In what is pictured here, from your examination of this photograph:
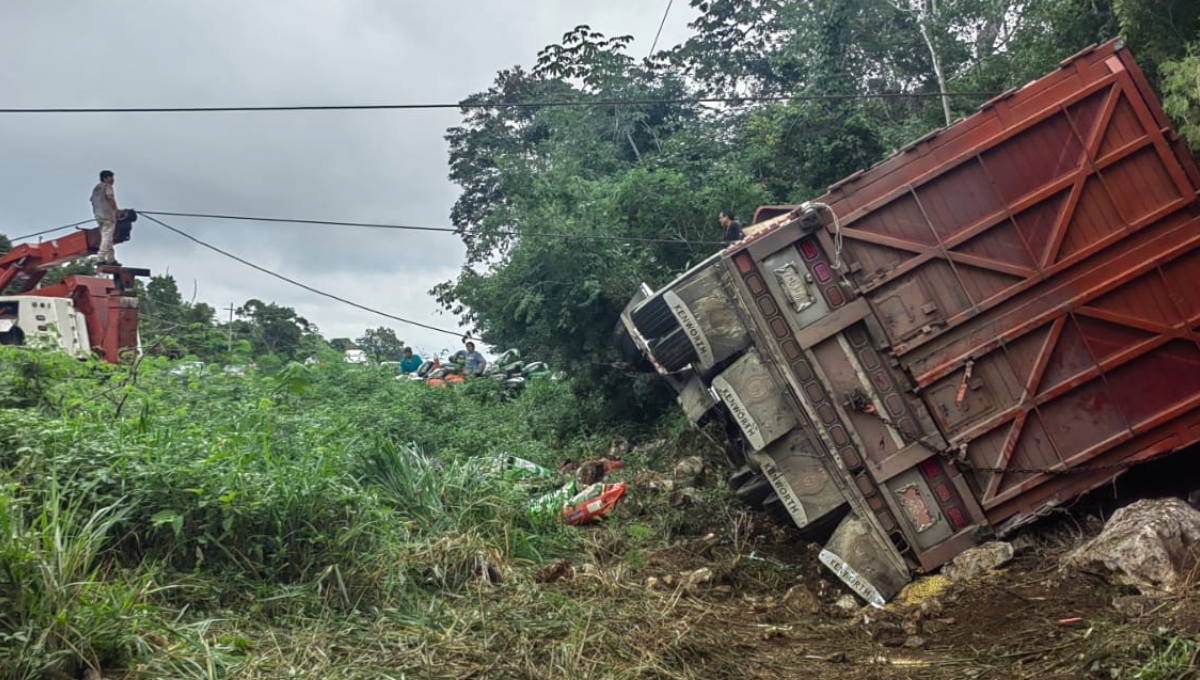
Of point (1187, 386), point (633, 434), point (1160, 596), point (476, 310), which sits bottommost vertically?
point (1160, 596)

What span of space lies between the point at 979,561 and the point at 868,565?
667 millimetres

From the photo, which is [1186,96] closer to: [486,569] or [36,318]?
[486,569]

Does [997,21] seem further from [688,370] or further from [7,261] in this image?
[7,261]

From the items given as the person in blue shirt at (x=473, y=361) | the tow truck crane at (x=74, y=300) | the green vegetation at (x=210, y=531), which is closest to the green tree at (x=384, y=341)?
the person in blue shirt at (x=473, y=361)

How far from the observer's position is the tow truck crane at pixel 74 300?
9.92 meters

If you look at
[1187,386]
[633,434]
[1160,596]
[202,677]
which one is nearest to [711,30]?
[633,434]

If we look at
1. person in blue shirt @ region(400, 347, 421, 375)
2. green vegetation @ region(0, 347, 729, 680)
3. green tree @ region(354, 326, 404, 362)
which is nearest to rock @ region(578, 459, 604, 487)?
green vegetation @ region(0, 347, 729, 680)

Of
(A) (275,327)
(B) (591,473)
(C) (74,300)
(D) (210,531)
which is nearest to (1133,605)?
(D) (210,531)

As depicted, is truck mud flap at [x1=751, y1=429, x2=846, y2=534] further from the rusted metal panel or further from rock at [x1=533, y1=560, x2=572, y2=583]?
rock at [x1=533, y1=560, x2=572, y2=583]

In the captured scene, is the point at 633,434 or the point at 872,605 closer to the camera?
the point at 872,605

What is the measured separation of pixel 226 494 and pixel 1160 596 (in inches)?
187

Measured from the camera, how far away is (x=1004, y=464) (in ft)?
17.8

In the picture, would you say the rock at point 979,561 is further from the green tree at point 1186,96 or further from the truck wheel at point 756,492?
the green tree at point 1186,96

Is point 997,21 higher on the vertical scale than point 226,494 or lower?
higher
